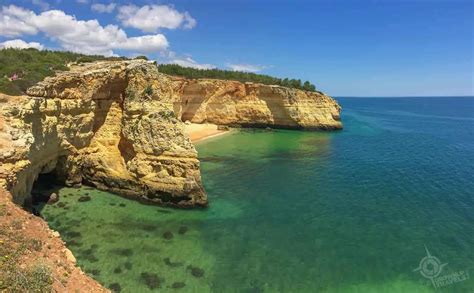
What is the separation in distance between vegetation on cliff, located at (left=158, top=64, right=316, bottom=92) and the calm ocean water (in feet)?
112

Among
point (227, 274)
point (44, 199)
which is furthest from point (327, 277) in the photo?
point (44, 199)

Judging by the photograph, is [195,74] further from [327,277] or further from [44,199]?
[327,277]

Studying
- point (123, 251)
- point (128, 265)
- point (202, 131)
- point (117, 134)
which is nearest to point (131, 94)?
point (117, 134)

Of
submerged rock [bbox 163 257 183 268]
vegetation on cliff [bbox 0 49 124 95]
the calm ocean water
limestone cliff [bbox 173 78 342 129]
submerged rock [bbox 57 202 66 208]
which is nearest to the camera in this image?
the calm ocean water

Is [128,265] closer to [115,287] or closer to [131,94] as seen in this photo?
[115,287]

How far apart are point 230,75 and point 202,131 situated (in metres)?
18.4

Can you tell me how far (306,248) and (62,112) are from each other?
18562 millimetres

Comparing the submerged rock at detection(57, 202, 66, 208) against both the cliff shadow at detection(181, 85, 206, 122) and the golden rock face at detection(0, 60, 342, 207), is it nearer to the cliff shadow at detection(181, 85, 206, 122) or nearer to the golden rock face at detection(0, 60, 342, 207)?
the golden rock face at detection(0, 60, 342, 207)

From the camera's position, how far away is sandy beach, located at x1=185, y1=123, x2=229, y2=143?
55.7 meters

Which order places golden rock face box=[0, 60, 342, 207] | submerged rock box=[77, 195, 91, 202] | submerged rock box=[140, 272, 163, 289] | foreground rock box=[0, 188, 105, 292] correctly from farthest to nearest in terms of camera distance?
submerged rock box=[77, 195, 91, 202]
golden rock face box=[0, 60, 342, 207]
submerged rock box=[140, 272, 163, 289]
foreground rock box=[0, 188, 105, 292]

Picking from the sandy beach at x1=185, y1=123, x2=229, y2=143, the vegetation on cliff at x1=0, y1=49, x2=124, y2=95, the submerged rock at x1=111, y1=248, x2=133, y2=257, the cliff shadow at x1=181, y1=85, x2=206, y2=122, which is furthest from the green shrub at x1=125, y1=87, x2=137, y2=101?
the cliff shadow at x1=181, y1=85, x2=206, y2=122

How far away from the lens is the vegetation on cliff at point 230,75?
218 feet
